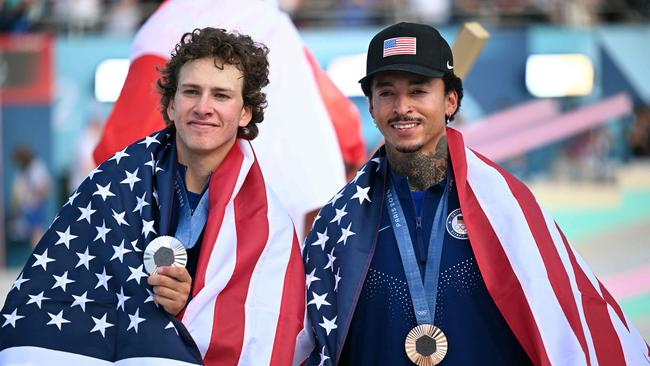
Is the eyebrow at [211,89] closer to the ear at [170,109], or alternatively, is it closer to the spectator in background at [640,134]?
the ear at [170,109]

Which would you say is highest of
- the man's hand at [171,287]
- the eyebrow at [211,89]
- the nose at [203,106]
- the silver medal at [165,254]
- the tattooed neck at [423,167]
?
the eyebrow at [211,89]

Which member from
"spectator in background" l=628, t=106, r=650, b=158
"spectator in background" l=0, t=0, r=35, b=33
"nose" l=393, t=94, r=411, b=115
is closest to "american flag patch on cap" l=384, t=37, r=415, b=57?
"nose" l=393, t=94, r=411, b=115

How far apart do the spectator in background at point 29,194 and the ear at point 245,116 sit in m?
Answer: 9.70

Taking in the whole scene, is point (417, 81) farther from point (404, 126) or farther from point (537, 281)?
point (537, 281)

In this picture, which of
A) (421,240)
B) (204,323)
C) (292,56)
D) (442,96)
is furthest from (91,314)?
(292,56)

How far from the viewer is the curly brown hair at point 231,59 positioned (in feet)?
10.8

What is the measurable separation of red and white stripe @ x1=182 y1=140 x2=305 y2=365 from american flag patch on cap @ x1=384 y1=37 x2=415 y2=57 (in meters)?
0.60

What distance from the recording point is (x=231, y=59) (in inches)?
130

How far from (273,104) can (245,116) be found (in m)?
1.23

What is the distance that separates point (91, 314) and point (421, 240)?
1087mm

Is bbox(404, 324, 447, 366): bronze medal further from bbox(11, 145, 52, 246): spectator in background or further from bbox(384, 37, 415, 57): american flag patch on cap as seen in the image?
bbox(11, 145, 52, 246): spectator in background

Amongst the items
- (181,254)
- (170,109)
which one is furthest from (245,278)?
(170,109)

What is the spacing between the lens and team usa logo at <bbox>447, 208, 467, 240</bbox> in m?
3.24

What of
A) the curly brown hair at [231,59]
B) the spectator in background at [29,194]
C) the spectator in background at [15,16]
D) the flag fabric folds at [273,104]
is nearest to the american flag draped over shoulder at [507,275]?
the curly brown hair at [231,59]
